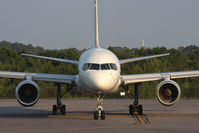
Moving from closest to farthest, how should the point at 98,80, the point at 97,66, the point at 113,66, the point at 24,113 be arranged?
the point at 98,80 < the point at 97,66 < the point at 113,66 < the point at 24,113

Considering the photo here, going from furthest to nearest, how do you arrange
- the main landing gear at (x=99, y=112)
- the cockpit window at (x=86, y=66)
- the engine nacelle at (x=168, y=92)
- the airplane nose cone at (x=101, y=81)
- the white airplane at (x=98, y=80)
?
the engine nacelle at (x=168, y=92), the cockpit window at (x=86, y=66), the main landing gear at (x=99, y=112), the white airplane at (x=98, y=80), the airplane nose cone at (x=101, y=81)

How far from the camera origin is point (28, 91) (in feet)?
79.6

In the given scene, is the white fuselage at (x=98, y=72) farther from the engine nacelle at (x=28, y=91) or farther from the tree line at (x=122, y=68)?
the tree line at (x=122, y=68)

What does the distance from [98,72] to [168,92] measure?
4971 millimetres

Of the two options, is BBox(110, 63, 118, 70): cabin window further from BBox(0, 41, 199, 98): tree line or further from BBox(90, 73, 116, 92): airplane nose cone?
BBox(0, 41, 199, 98): tree line

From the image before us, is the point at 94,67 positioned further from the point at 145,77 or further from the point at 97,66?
the point at 145,77

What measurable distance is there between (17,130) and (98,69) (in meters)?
5.78

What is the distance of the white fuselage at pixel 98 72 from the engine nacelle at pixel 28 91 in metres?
2.32

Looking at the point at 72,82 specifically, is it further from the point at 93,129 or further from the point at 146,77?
the point at 93,129

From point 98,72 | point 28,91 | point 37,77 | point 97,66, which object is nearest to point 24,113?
point 37,77

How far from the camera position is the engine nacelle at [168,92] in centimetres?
2452

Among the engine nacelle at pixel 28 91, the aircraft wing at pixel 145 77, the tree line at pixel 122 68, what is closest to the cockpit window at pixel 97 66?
the aircraft wing at pixel 145 77

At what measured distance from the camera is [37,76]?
82.5 ft

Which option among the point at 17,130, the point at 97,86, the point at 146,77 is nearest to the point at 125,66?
the point at 146,77
